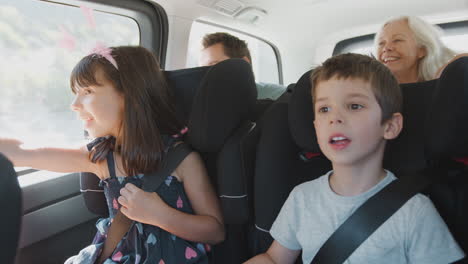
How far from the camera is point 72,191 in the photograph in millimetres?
1739

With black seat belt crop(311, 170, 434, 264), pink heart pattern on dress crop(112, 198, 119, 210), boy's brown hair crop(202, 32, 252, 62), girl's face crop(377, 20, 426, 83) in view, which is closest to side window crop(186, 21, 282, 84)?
boy's brown hair crop(202, 32, 252, 62)

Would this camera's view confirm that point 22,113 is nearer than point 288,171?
No

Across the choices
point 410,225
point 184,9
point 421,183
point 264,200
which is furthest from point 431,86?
point 184,9

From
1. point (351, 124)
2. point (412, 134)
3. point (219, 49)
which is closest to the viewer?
point (351, 124)

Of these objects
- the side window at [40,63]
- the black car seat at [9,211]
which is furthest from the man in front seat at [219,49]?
the black car seat at [9,211]

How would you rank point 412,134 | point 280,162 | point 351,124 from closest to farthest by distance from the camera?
1. point 351,124
2. point 412,134
3. point 280,162

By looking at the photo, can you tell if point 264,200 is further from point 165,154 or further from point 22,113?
point 22,113

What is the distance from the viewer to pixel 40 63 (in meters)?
1.62

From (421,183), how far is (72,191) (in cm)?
150

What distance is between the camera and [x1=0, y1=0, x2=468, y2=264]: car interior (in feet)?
3.44

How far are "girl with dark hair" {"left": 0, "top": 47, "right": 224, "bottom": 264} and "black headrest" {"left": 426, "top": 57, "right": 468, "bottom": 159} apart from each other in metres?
0.77

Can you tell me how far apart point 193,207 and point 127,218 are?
9.5 inches

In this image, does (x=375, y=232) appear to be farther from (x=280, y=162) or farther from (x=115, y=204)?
(x=115, y=204)

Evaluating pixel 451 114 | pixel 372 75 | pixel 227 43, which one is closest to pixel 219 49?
pixel 227 43
